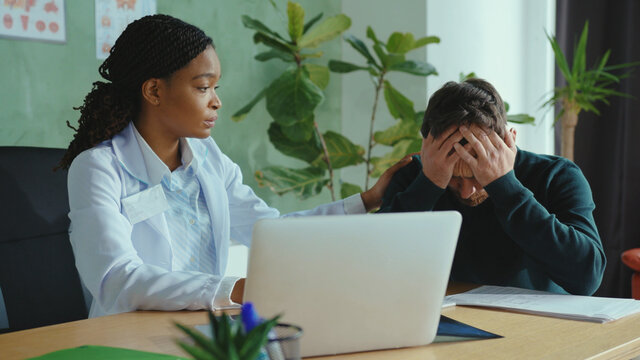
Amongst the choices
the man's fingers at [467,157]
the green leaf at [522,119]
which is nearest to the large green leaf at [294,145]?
the green leaf at [522,119]

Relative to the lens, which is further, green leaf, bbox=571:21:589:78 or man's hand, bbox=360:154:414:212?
green leaf, bbox=571:21:589:78

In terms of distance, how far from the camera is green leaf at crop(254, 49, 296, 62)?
283 cm

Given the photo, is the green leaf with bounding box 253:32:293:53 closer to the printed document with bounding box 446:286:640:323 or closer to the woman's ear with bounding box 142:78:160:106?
the woman's ear with bounding box 142:78:160:106

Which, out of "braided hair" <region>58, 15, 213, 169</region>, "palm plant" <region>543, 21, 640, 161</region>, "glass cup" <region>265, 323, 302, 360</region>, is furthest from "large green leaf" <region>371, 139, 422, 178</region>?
"glass cup" <region>265, 323, 302, 360</region>

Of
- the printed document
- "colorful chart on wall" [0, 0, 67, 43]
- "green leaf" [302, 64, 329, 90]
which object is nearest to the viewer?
the printed document

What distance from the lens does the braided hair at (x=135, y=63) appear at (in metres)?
1.51

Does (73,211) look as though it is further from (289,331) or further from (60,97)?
(60,97)

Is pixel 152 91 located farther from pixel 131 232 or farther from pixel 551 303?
pixel 551 303

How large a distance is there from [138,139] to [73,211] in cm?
26

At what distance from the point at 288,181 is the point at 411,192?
1.38 m

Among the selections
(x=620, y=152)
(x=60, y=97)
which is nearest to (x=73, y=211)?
(x=60, y=97)

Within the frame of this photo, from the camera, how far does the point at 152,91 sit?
60.7 inches

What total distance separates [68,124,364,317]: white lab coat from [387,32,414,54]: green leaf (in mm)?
1339

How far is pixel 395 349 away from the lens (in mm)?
957
